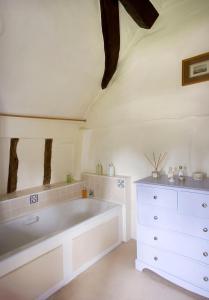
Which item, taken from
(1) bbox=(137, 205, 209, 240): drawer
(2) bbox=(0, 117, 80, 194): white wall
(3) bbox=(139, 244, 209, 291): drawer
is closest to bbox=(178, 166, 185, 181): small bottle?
(1) bbox=(137, 205, 209, 240): drawer

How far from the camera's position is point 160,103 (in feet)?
8.28

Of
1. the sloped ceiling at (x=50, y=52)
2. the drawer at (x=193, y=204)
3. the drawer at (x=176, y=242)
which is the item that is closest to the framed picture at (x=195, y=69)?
the sloped ceiling at (x=50, y=52)

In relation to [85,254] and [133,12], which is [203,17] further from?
[85,254]

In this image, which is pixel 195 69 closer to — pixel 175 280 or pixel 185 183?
pixel 185 183

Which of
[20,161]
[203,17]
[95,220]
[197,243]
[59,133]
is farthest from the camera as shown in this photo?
[59,133]

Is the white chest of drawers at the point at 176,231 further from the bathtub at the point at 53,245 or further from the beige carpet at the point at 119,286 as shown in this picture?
the bathtub at the point at 53,245

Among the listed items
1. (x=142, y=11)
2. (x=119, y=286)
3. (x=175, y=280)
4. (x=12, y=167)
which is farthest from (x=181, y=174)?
(x=12, y=167)

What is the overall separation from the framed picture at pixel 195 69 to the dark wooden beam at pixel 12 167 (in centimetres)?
218

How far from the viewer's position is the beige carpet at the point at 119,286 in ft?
6.06

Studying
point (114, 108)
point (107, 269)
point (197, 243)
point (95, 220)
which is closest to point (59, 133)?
point (114, 108)

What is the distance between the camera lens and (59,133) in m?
3.03

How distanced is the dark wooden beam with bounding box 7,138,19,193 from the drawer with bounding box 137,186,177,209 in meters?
1.58

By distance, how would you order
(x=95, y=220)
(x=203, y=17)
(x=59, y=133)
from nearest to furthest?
1. (x=203, y=17)
2. (x=95, y=220)
3. (x=59, y=133)

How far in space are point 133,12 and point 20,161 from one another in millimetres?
2151
